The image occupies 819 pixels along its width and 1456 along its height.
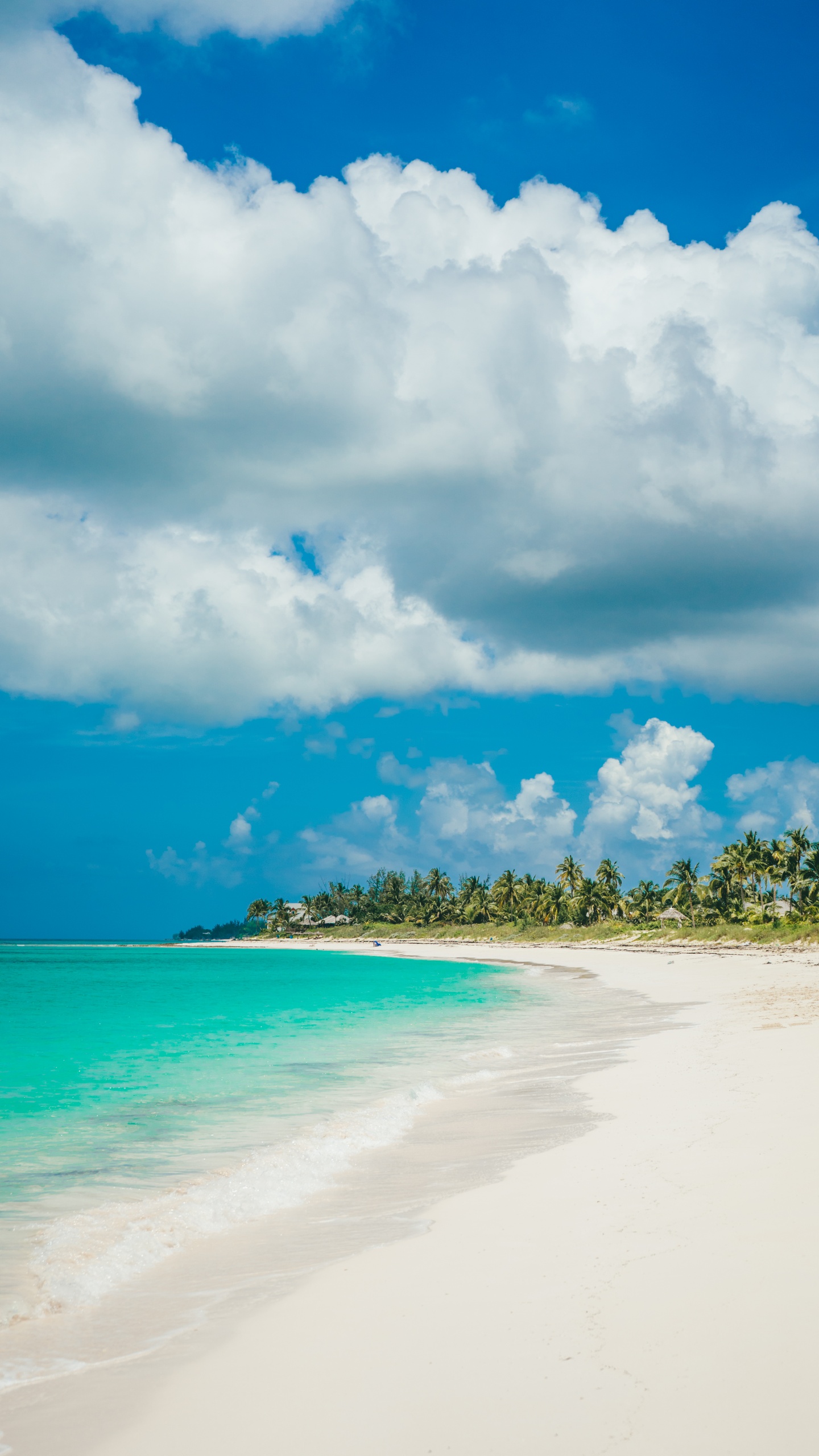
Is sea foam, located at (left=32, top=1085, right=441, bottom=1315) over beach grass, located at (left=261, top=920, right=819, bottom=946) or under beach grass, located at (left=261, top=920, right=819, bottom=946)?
over

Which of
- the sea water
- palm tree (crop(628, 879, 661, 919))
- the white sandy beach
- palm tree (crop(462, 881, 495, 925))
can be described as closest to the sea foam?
the sea water

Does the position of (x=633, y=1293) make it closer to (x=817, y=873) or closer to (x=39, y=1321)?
(x=39, y=1321)

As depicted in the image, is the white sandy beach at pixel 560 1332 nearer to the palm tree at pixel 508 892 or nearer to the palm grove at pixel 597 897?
the palm grove at pixel 597 897

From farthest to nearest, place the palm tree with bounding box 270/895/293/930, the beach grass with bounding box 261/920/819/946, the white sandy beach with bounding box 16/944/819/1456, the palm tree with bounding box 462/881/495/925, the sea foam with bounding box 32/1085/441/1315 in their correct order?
the palm tree with bounding box 270/895/293/930, the palm tree with bounding box 462/881/495/925, the beach grass with bounding box 261/920/819/946, the sea foam with bounding box 32/1085/441/1315, the white sandy beach with bounding box 16/944/819/1456

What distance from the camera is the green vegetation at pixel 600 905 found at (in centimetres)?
6906

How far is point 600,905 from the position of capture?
100 m

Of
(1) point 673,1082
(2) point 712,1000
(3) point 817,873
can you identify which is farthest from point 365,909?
(1) point 673,1082

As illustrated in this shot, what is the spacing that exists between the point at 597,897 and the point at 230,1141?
9256cm

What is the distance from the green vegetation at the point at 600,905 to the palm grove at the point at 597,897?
0.10m

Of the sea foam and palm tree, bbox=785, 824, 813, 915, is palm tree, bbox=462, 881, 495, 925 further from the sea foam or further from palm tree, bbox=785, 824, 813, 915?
the sea foam

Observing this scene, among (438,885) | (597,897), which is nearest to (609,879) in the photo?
(597,897)

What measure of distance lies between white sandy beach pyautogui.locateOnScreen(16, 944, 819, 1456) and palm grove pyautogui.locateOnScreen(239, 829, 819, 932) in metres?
64.0

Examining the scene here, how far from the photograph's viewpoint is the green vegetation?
2719 inches

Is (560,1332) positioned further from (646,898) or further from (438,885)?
(438,885)
